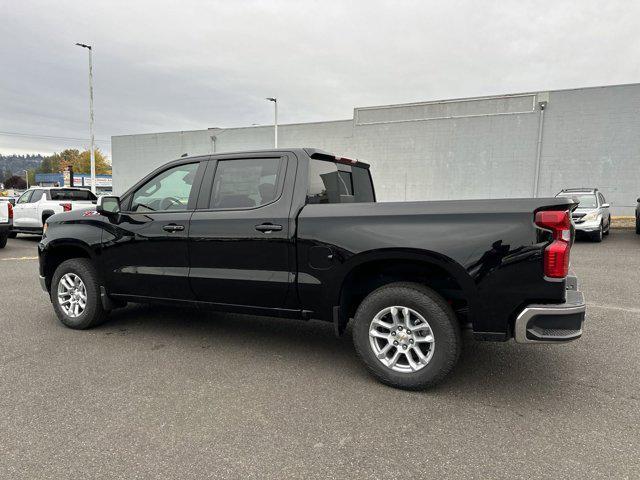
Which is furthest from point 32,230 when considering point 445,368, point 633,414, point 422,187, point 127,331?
point 422,187

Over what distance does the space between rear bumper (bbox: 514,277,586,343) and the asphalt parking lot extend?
1.75 feet

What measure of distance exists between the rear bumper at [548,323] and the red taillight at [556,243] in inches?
9.3

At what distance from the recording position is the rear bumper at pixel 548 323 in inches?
119

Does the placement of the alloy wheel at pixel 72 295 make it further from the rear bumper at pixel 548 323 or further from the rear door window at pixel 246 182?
the rear bumper at pixel 548 323

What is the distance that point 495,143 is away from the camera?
2356 centimetres

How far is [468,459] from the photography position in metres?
2.53

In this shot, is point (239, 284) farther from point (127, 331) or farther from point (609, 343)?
point (609, 343)

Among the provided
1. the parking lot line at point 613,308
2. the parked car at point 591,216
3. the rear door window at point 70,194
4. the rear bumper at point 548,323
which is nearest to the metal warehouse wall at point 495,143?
the parked car at point 591,216

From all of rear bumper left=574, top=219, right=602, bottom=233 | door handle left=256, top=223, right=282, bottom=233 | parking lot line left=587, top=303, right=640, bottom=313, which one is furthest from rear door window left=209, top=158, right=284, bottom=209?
rear bumper left=574, top=219, right=602, bottom=233

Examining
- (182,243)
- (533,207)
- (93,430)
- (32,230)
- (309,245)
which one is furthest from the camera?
(32,230)

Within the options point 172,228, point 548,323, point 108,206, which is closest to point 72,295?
point 108,206

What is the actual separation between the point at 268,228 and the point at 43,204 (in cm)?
1240

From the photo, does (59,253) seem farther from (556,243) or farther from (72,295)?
(556,243)

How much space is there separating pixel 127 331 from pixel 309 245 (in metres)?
2.53
